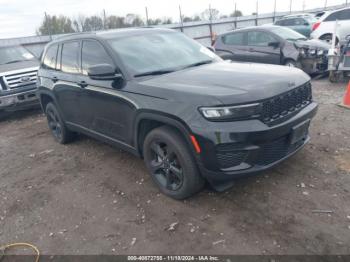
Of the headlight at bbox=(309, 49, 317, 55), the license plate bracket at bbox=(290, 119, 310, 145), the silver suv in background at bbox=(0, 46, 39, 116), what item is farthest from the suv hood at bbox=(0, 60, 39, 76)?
the headlight at bbox=(309, 49, 317, 55)

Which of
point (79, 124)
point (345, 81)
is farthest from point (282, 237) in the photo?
point (345, 81)

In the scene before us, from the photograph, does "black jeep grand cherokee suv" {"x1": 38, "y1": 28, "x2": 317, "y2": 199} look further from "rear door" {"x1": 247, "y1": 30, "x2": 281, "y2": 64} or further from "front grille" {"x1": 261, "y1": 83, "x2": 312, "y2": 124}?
"rear door" {"x1": 247, "y1": 30, "x2": 281, "y2": 64}

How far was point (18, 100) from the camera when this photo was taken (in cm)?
750

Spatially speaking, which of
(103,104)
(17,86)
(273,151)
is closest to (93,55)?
(103,104)

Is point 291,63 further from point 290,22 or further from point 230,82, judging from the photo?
point 290,22

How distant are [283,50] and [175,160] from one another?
20.9 ft

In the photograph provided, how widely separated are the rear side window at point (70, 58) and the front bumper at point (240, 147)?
2.55 metres

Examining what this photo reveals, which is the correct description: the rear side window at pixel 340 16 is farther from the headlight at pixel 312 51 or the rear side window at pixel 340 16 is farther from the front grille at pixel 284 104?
the front grille at pixel 284 104

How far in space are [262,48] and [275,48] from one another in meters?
0.43

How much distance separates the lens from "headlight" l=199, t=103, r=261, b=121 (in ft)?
9.31

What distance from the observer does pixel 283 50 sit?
8.44 m

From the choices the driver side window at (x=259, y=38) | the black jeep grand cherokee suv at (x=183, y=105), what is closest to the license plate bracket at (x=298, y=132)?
the black jeep grand cherokee suv at (x=183, y=105)

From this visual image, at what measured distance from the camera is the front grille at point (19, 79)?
24.7 feet

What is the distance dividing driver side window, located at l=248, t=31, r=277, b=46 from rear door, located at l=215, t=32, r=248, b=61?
200 mm
